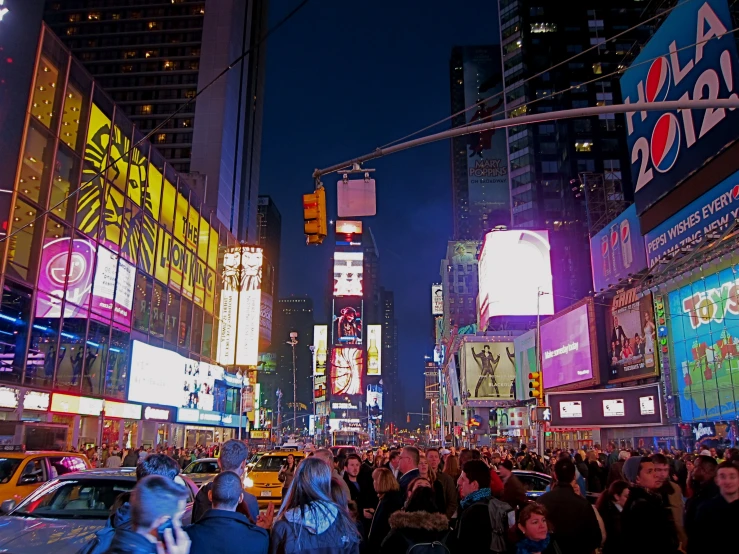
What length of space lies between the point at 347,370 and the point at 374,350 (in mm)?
16457

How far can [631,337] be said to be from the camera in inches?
1523

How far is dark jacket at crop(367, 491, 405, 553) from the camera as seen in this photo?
5.92 m

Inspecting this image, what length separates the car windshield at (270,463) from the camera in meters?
17.7

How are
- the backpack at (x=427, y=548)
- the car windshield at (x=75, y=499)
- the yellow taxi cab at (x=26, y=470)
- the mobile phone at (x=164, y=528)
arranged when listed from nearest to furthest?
the mobile phone at (x=164, y=528) < the backpack at (x=427, y=548) < the car windshield at (x=75, y=499) < the yellow taxi cab at (x=26, y=470)

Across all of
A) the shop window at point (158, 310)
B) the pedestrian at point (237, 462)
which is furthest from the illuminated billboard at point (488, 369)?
the pedestrian at point (237, 462)

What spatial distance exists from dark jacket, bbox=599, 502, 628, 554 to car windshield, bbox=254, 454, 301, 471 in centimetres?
1276

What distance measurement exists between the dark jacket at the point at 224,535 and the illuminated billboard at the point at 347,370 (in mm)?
117701

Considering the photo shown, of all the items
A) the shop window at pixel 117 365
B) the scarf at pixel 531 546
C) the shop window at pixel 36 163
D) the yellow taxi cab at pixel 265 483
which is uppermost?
the shop window at pixel 36 163

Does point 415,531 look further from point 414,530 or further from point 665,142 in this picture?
point 665,142

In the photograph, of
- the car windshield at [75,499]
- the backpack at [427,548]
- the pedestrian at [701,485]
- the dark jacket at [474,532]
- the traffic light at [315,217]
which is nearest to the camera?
the backpack at [427,548]

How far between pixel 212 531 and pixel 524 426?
66663 millimetres

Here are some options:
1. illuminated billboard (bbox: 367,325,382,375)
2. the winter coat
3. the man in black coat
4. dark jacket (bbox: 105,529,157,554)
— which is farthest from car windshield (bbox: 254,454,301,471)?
illuminated billboard (bbox: 367,325,382,375)

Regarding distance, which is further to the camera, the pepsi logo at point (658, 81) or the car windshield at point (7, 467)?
the pepsi logo at point (658, 81)

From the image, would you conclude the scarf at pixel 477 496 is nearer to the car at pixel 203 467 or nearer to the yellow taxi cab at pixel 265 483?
the yellow taxi cab at pixel 265 483
